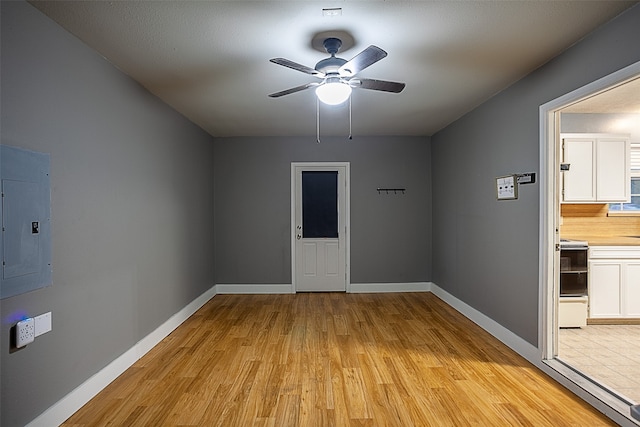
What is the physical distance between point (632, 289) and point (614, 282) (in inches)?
7.8

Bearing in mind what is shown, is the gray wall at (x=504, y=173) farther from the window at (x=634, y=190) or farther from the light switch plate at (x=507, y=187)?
the window at (x=634, y=190)

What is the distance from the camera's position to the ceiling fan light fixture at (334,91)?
8.55 feet

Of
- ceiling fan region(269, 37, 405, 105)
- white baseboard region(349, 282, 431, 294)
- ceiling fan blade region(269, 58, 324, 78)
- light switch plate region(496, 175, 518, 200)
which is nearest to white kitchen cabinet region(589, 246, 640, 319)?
light switch plate region(496, 175, 518, 200)

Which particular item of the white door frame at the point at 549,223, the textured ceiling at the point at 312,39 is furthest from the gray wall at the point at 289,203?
the white door frame at the point at 549,223

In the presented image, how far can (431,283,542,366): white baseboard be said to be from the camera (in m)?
3.19

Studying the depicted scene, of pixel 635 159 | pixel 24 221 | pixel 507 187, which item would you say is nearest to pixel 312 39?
pixel 24 221

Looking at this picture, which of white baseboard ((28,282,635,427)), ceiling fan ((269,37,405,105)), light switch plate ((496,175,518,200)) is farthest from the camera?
light switch plate ((496,175,518,200))

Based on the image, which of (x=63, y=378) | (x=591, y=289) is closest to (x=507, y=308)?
(x=591, y=289)

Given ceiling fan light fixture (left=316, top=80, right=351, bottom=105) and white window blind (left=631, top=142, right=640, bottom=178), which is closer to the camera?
ceiling fan light fixture (left=316, top=80, right=351, bottom=105)

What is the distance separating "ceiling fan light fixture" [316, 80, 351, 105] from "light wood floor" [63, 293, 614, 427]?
2.07 metres

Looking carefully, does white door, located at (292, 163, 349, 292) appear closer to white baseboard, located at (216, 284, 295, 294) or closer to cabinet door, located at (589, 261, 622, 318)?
white baseboard, located at (216, 284, 295, 294)

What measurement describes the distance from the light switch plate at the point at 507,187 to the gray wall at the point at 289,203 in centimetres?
234

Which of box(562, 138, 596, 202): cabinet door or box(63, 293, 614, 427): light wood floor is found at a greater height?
box(562, 138, 596, 202): cabinet door

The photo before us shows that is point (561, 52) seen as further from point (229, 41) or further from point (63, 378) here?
point (63, 378)
